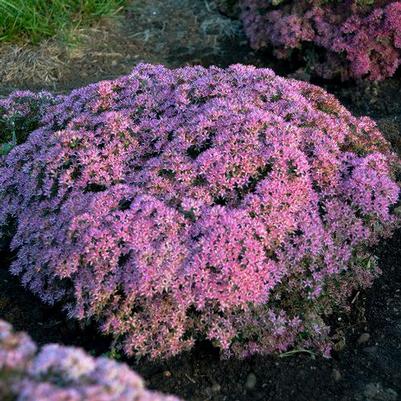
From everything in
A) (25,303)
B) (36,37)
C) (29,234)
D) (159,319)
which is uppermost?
(159,319)

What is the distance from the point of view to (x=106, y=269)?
3.27 meters

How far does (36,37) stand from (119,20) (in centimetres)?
107

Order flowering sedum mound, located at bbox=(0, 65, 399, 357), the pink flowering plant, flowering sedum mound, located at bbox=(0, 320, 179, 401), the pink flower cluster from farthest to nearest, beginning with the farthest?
the pink flower cluster, the pink flowering plant, flowering sedum mound, located at bbox=(0, 65, 399, 357), flowering sedum mound, located at bbox=(0, 320, 179, 401)

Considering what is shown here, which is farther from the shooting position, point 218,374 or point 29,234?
point 29,234

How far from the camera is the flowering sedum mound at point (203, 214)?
3.24 m

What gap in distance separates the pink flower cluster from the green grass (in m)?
1.95

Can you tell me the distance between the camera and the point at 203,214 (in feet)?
11.1

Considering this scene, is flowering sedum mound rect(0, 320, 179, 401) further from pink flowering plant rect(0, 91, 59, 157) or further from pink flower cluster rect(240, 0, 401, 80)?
pink flower cluster rect(240, 0, 401, 80)

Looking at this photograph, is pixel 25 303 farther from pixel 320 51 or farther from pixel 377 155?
pixel 320 51

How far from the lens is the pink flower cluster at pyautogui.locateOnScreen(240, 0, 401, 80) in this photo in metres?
5.95

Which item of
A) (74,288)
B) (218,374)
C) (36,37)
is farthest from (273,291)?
(36,37)

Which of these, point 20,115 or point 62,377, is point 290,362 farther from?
point 20,115

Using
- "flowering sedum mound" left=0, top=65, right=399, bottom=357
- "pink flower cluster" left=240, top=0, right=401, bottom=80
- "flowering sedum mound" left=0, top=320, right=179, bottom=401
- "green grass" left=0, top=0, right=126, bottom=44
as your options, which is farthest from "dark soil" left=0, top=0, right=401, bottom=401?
"green grass" left=0, top=0, right=126, bottom=44

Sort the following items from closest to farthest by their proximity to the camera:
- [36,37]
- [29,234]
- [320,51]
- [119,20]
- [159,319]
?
[159,319] → [29,234] → [320,51] → [36,37] → [119,20]
